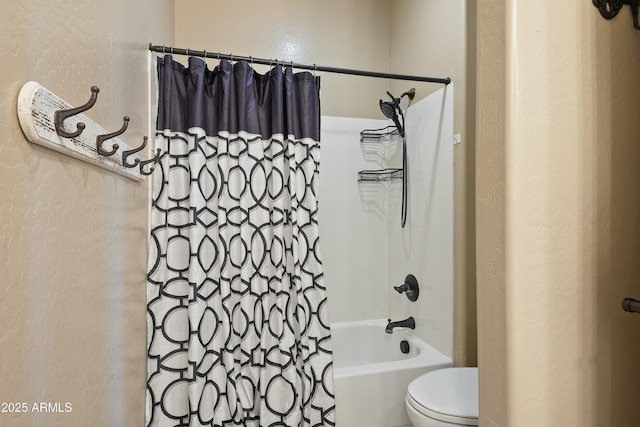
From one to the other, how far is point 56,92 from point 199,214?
0.87 meters

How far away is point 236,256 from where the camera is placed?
1561 mm

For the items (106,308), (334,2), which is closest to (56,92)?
(106,308)

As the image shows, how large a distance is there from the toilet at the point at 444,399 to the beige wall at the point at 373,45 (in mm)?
307

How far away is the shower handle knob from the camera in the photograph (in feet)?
7.00

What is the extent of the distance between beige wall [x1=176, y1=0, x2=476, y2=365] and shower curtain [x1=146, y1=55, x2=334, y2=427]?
78 cm

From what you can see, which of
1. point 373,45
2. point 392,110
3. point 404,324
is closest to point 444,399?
point 404,324

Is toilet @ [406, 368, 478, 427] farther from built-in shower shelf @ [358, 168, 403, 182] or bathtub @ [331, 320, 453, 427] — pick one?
built-in shower shelf @ [358, 168, 403, 182]

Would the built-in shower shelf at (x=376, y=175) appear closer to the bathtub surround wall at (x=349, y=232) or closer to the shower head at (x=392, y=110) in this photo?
the bathtub surround wall at (x=349, y=232)

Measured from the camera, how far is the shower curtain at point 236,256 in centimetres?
147

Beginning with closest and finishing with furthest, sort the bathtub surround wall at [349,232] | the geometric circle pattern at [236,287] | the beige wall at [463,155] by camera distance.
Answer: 1. the geometric circle pattern at [236,287]
2. the beige wall at [463,155]
3. the bathtub surround wall at [349,232]

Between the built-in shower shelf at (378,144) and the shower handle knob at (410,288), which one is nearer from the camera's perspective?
the shower handle knob at (410,288)

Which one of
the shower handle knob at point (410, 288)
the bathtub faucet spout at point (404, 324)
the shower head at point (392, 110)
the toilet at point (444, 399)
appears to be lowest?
the toilet at point (444, 399)

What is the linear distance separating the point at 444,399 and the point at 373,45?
7.82 ft

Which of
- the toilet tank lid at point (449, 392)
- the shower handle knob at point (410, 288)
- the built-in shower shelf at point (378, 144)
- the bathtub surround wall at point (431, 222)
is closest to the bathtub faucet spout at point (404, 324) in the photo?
the bathtub surround wall at point (431, 222)
